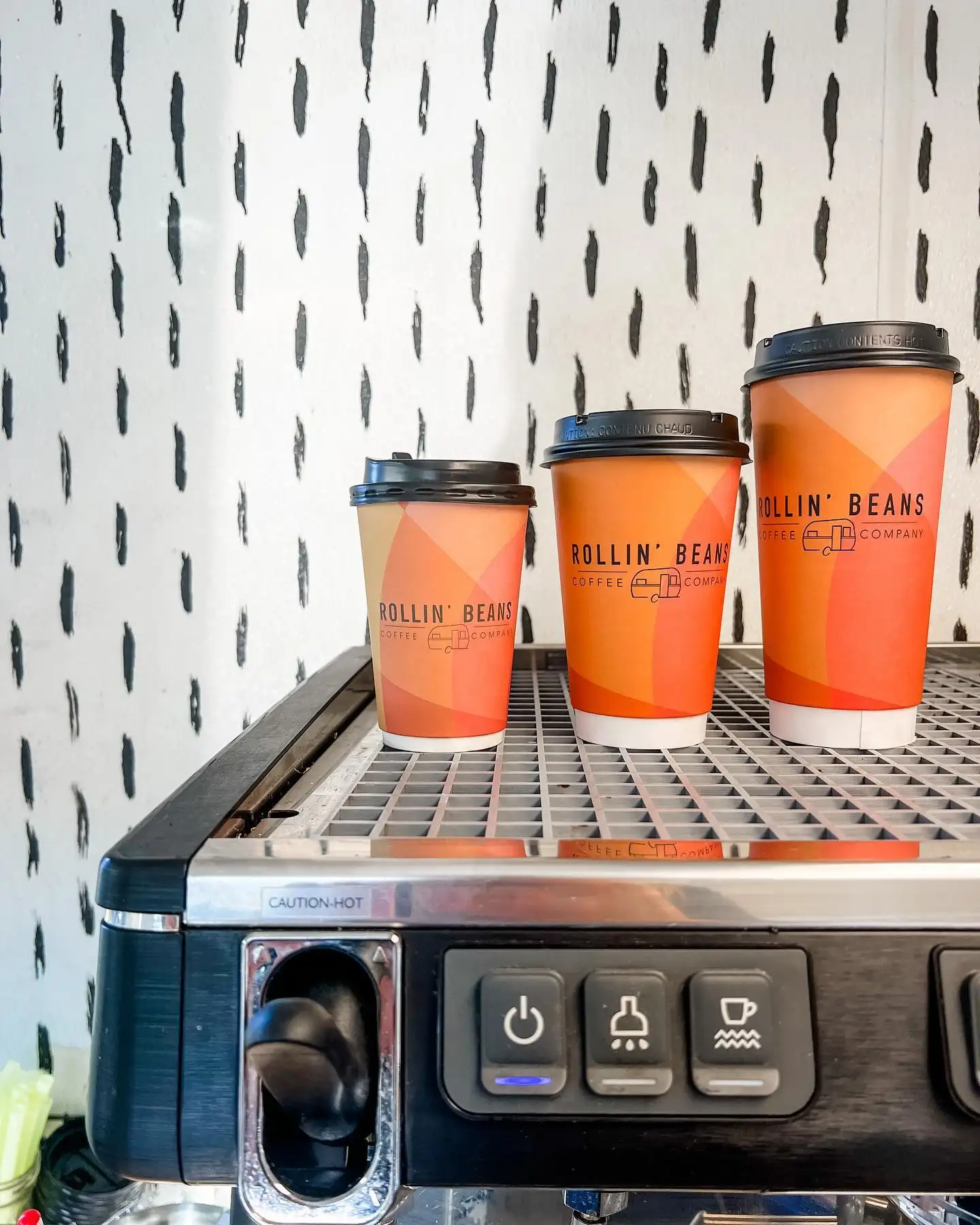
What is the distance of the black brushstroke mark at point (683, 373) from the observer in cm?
96

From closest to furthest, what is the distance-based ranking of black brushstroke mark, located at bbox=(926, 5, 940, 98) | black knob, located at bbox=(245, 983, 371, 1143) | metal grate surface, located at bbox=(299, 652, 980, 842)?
1. black knob, located at bbox=(245, 983, 371, 1143)
2. metal grate surface, located at bbox=(299, 652, 980, 842)
3. black brushstroke mark, located at bbox=(926, 5, 940, 98)

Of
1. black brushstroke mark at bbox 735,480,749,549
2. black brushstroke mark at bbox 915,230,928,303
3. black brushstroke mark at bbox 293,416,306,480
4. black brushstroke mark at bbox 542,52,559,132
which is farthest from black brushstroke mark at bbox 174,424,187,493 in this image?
black brushstroke mark at bbox 915,230,928,303

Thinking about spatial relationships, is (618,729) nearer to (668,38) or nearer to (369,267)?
(369,267)

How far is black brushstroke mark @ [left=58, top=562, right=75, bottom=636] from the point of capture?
3.32ft

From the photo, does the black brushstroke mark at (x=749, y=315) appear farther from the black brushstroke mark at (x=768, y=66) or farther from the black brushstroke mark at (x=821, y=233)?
the black brushstroke mark at (x=768, y=66)

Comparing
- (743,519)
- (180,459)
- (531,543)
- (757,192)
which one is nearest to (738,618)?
(743,519)

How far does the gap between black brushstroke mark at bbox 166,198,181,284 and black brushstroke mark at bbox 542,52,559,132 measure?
1.26ft

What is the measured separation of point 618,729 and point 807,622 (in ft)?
0.45

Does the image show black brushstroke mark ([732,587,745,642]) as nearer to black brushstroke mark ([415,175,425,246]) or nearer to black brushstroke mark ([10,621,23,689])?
black brushstroke mark ([415,175,425,246])

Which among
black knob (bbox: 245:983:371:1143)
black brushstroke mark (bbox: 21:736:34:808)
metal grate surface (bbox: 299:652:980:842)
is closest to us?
black knob (bbox: 245:983:371:1143)

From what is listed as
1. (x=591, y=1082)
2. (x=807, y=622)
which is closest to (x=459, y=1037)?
(x=591, y=1082)

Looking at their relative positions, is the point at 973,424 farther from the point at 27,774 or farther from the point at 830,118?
the point at 27,774

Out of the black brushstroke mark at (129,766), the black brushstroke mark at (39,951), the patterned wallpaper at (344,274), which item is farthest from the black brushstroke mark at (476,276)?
the black brushstroke mark at (39,951)

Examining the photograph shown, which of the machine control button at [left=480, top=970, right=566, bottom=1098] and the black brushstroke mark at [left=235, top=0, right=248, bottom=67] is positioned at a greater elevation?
the black brushstroke mark at [left=235, top=0, right=248, bottom=67]
